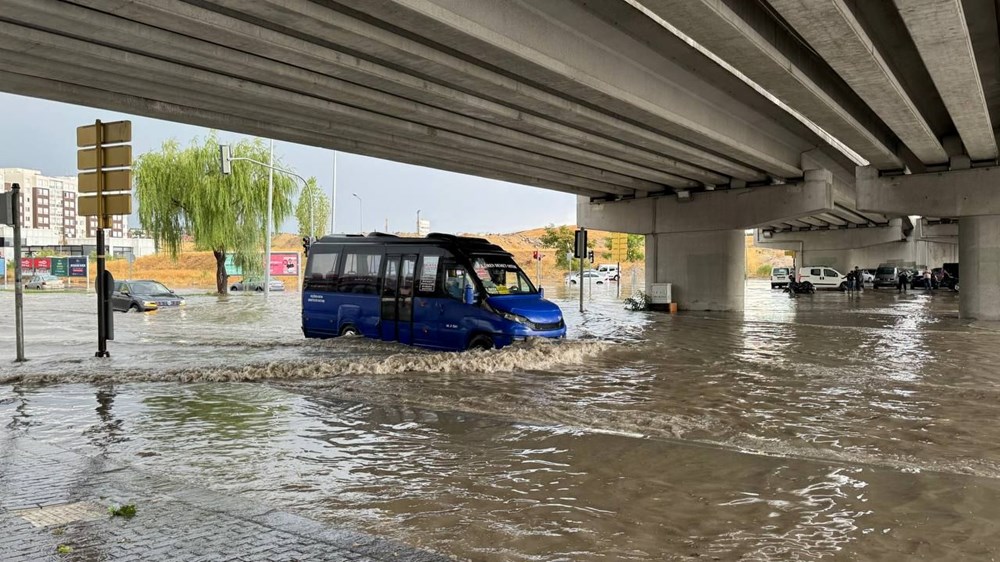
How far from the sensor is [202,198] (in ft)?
136

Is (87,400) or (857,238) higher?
(857,238)

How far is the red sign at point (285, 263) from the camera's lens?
57406 mm

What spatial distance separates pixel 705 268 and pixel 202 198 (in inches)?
1080

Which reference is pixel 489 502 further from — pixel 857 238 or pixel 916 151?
pixel 857 238

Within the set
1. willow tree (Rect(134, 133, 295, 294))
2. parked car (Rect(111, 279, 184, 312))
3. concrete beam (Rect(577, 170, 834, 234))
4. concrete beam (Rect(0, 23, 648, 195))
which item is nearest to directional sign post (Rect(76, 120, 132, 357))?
concrete beam (Rect(0, 23, 648, 195))

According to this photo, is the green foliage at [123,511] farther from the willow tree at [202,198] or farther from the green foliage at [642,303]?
the willow tree at [202,198]

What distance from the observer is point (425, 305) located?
1428 cm

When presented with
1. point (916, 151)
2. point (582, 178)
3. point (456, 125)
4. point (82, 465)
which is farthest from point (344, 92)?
point (916, 151)

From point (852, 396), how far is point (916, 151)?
54.2 feet

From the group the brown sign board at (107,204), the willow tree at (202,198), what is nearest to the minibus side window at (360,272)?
the brown sign board at (107,204)

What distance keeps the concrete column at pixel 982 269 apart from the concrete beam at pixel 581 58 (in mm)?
11500

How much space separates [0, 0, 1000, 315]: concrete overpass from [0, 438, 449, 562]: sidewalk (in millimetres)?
6760

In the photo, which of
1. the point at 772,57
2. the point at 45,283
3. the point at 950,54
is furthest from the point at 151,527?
the point at 45,283

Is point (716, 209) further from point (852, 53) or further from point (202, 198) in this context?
point (202, 198)
